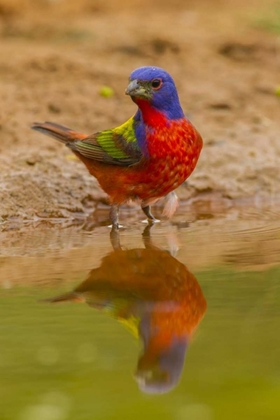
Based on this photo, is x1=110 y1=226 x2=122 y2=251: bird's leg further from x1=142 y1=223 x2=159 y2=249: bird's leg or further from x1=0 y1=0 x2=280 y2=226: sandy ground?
x1=0 y1=0 x2=280 y2=226: sandy ground

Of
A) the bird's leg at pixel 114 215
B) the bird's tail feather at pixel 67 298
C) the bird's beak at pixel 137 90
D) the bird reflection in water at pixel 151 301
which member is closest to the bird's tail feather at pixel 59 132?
the bird's leg at pixel 114 215

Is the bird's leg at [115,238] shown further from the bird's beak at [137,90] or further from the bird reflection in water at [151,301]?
the bird's beak at [137,90]

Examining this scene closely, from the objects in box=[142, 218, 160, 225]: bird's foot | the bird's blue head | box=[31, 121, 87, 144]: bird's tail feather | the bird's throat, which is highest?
the bird's blue head

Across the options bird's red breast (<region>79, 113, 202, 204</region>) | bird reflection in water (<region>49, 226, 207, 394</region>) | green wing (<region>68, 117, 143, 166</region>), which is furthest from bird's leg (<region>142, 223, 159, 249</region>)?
green wing (<region>68, 117, 143, 166</region>)

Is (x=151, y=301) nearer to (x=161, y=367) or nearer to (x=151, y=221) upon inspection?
(x=161, y=367)

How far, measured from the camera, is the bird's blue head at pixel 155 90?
19.8ft

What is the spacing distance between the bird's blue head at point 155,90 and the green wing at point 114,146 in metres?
0.26

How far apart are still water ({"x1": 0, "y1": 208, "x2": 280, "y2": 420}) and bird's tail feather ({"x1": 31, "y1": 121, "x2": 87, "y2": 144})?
111 cm

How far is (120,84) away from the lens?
29.3 feet

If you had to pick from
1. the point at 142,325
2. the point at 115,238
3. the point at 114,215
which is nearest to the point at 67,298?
the point at 142,325

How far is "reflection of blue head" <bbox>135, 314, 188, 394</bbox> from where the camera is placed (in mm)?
3234

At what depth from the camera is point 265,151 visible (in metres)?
7.82

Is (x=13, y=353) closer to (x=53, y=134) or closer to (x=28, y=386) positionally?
(x=28, y=386)

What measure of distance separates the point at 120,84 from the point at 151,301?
15.9ft
